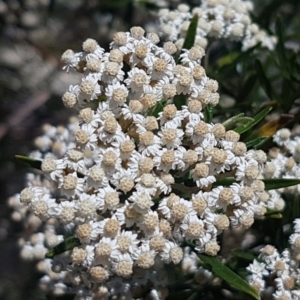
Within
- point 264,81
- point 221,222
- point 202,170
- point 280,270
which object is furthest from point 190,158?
point 264,81

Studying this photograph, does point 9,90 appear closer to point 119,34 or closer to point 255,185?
point 119,34

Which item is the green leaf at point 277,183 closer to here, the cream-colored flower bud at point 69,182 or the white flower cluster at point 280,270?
the white flower cluster at point 280,270

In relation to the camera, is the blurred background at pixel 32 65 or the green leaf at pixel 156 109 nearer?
the green leaf at pixel 156 109

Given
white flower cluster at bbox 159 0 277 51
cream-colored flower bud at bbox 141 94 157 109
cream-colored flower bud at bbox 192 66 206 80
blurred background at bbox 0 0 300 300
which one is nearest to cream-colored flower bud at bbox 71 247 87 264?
cream-colored flower bud at bbox 141 94 157 109

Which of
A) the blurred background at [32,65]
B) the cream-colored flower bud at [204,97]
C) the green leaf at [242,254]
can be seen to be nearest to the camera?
the cream-colored flower bud at [204,97]

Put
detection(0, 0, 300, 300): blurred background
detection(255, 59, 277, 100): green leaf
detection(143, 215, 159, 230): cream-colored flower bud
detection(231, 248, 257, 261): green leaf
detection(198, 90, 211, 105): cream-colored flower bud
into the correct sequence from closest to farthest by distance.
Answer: detection(143, 215, 159, 230): cream-colored flower bud → detection(198, 90, 211, 105): cream-colored flower bud → detection(231, 248, 257, 261): green leaf → detection(255, 59, 277, 100): green leaf → detection(0, 0, 300, 300): blurred background

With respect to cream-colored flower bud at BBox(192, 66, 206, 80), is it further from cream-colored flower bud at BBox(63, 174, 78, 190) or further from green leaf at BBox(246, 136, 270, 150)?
cream-colored flower bud at BBox(63, 174, 78, 190)

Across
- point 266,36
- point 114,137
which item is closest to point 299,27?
A: point 266,36

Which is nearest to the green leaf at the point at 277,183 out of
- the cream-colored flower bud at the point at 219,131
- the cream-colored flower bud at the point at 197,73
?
the cream-colored flower bud at the point at 219,131
